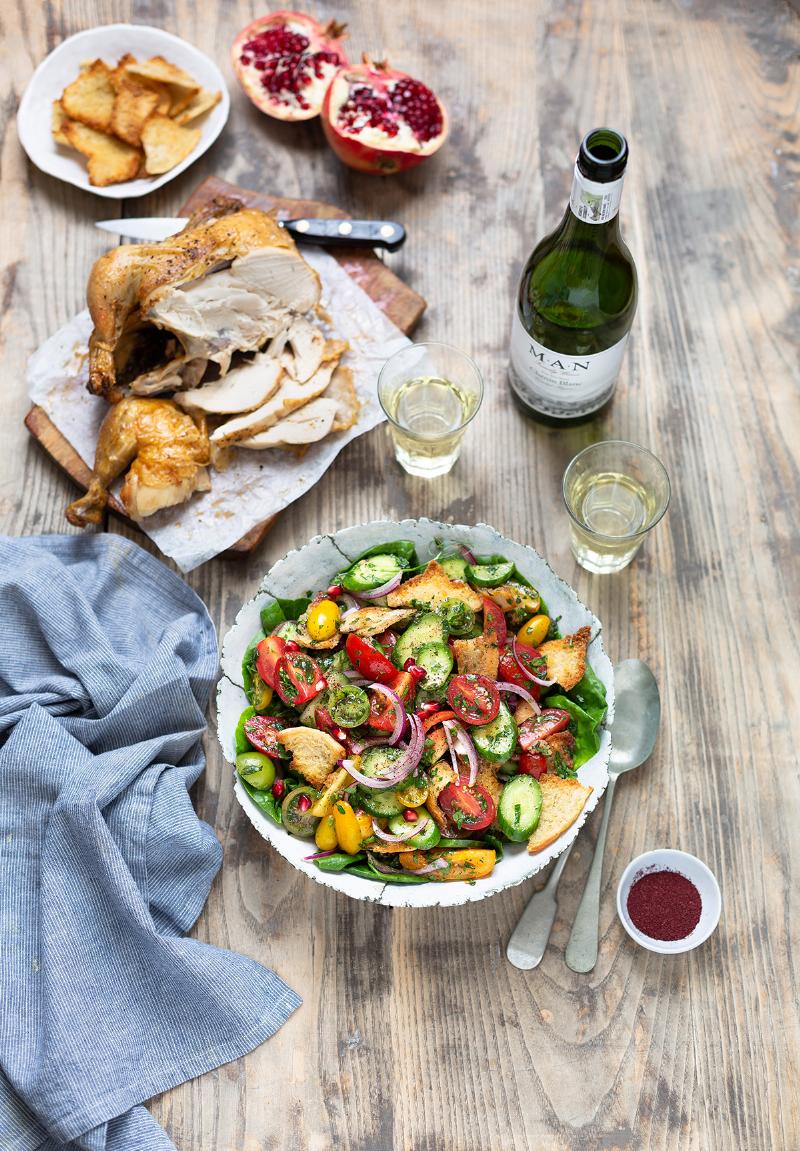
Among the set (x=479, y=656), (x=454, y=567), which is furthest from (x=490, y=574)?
(x=479, y=656)

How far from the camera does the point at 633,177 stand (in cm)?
300

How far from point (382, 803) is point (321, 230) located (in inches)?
59.4

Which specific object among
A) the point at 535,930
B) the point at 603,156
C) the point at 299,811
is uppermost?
the point at 603,156

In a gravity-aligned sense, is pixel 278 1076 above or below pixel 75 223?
below

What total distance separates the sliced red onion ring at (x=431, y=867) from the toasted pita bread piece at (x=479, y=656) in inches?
15.5

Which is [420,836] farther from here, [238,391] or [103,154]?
[103,154]

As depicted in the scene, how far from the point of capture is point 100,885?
8.01 feet

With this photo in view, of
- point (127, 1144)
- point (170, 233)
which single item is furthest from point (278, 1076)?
point (170, 233)

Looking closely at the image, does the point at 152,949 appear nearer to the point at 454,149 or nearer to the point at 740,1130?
the point at 740,1130

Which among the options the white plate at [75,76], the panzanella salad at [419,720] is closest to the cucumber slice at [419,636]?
the panzanella salad at [419,720]

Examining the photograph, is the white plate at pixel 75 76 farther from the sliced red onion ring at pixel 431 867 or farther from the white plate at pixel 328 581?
the sliced red onion ring at pixel 431 867

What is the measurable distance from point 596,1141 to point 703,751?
0.91m

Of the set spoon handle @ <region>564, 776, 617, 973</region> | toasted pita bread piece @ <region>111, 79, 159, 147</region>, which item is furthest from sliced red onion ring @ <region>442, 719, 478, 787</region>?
toasted pita bread piece @ <region>111, 79, 159, 147</region>

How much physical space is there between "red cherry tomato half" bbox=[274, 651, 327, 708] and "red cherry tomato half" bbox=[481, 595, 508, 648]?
38 cm
